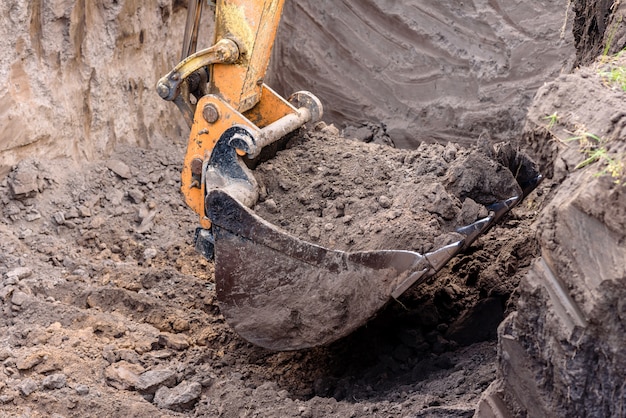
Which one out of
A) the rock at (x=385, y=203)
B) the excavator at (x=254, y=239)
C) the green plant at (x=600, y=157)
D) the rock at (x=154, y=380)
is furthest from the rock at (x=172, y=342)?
the green plant at (x=600, y=157)

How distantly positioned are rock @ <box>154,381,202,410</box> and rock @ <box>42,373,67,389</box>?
1.17ft

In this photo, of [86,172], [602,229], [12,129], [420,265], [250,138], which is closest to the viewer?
[602,229]

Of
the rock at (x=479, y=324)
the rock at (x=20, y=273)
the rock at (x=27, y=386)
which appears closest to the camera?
the rock at (x=27, y=386)

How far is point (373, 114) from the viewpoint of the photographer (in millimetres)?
6062

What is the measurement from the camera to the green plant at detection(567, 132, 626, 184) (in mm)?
1827

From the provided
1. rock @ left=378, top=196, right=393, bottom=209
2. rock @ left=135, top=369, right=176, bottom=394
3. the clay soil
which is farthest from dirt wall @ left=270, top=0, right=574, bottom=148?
rock @ left=135, top=369, right=176, bottom=394

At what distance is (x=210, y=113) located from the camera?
3.47 m

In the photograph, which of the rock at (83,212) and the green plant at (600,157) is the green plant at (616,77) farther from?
the rock at (83,212)

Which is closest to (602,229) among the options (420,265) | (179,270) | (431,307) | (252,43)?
(420,265)

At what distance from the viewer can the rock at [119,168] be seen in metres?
4.80

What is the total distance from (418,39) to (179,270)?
275 centimetres

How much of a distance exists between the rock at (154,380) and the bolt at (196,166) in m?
0.92

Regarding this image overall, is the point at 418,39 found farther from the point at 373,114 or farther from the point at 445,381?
the point at 445,381

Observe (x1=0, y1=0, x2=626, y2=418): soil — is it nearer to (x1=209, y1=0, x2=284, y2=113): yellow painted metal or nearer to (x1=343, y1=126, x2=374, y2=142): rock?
(x1=343, y1=126, x2=374, y2=142): rock
